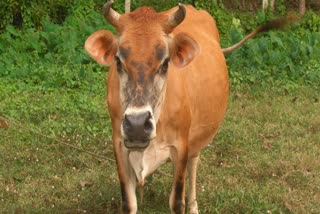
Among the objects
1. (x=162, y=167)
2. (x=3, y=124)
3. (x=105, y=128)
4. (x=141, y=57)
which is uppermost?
(x=141, y=57)

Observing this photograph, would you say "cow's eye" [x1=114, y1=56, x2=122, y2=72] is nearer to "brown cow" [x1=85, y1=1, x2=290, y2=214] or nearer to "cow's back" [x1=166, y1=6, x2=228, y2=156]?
"brown cow" [x1=85, y1=1, x2=290, y2=214]

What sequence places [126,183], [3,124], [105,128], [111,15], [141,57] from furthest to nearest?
1. [105,128]
2. [3,124]
3. [126,183]
4. [111,15]
5. [141,57]

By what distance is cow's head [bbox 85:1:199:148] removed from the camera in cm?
409

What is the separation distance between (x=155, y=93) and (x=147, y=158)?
1.94 ft

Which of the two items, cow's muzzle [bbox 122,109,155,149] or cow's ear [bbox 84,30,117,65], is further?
cow's ear [bbox 84,30,117,65]

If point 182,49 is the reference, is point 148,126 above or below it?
below

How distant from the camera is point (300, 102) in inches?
343

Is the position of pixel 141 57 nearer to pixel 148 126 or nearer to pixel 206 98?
Result: pixel 148 126

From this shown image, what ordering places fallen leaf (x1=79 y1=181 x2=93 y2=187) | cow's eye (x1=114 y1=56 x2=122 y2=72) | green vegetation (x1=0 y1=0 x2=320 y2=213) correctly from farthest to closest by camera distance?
fallen leaf (x1=79 y1=181 x2=93 y2=187) → green vegetation (x1=0 y1=0 x2=320 y2=213) → cow's eye (x1=114 y1=56 x2=122 y2=72)

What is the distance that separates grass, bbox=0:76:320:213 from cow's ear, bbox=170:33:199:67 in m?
1.51

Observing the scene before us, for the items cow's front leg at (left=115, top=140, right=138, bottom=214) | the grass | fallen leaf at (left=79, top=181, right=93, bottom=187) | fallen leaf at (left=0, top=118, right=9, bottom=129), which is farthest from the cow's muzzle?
fallen leaf at (left=0, top=118, right=9, bottom=129)

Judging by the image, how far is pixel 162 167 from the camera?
21.5 ft

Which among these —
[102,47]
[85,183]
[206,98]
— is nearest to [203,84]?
[206,98]

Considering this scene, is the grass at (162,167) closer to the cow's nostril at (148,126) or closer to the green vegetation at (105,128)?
the green vegetation at (105,128)
